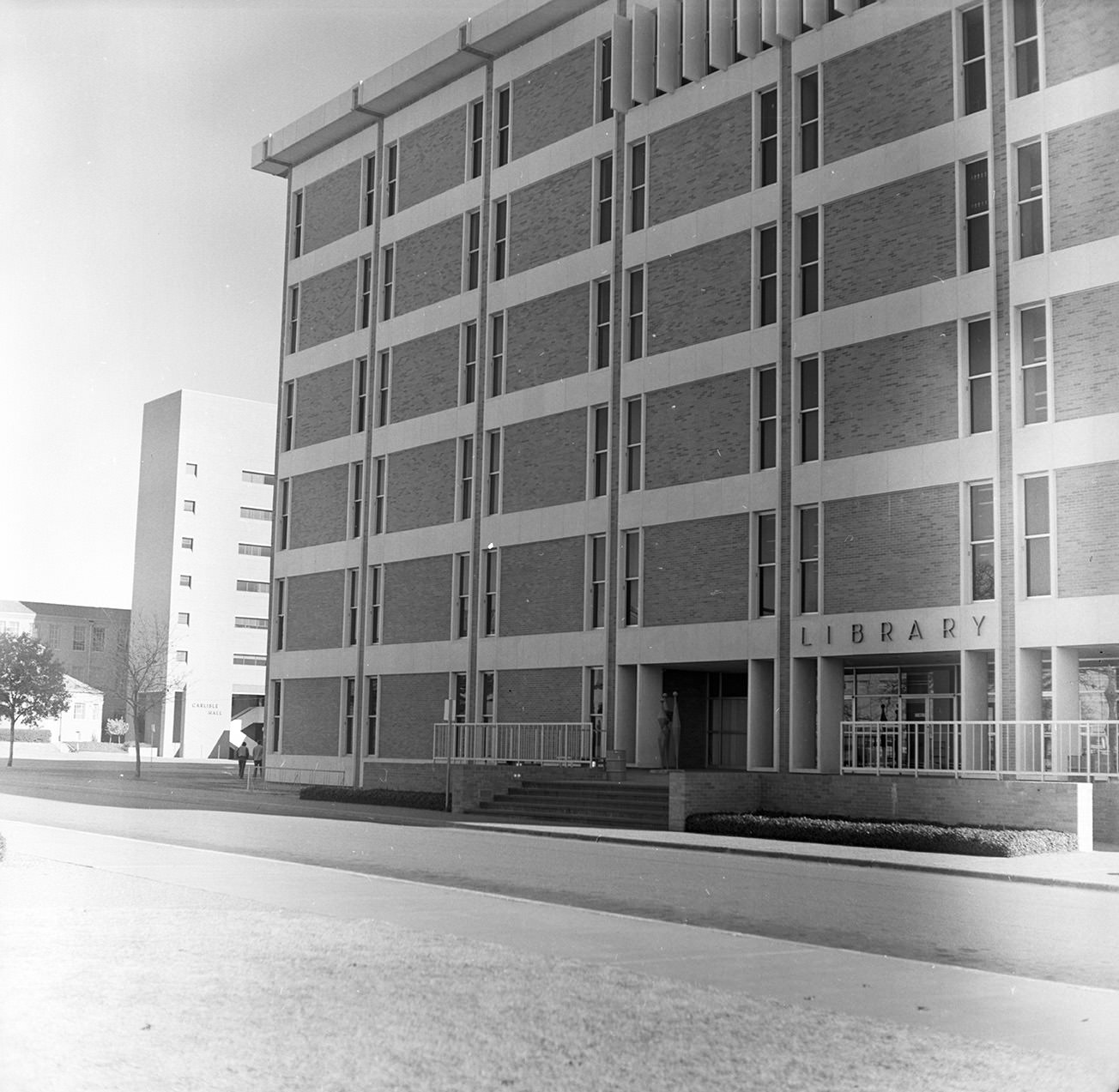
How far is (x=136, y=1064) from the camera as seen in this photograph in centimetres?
653

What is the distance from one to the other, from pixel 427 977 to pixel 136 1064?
2.76 m

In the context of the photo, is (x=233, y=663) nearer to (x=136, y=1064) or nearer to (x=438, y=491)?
(x=438, y=491)

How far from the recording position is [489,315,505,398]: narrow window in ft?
122

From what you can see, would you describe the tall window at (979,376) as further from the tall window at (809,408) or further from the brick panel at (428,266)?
the brick panel at (428,266)

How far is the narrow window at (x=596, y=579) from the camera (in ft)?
111

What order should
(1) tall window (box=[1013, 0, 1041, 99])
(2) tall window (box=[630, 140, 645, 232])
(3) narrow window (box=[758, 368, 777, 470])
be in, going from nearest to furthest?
(1) tall window (box=[1013, 0, 1041, 99]) → (3) narrow window (box=[758, 368, 777, 470]) → (2) tall window (box=[630, 140, 645, 232])

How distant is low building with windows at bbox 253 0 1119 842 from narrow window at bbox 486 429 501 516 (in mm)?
155

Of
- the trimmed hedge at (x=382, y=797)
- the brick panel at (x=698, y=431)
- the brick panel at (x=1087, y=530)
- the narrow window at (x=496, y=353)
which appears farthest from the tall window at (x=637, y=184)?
the trimmed hedge at (x=382, y=797)

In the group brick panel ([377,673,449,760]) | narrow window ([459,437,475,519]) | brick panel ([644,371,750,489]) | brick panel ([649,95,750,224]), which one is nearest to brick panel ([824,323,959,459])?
brick panel ([644,371,750,489])

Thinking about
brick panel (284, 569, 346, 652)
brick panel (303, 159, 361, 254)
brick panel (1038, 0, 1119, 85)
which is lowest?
brick panel (284, 569, 346, 652)

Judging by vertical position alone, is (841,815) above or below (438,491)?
below

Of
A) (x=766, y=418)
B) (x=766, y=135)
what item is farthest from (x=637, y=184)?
(x=766, y=418)

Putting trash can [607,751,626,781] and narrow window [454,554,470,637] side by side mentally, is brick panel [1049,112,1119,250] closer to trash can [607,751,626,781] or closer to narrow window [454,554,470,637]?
trash can [607,751,626,781]

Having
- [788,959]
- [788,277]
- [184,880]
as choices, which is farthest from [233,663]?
[788,959]
